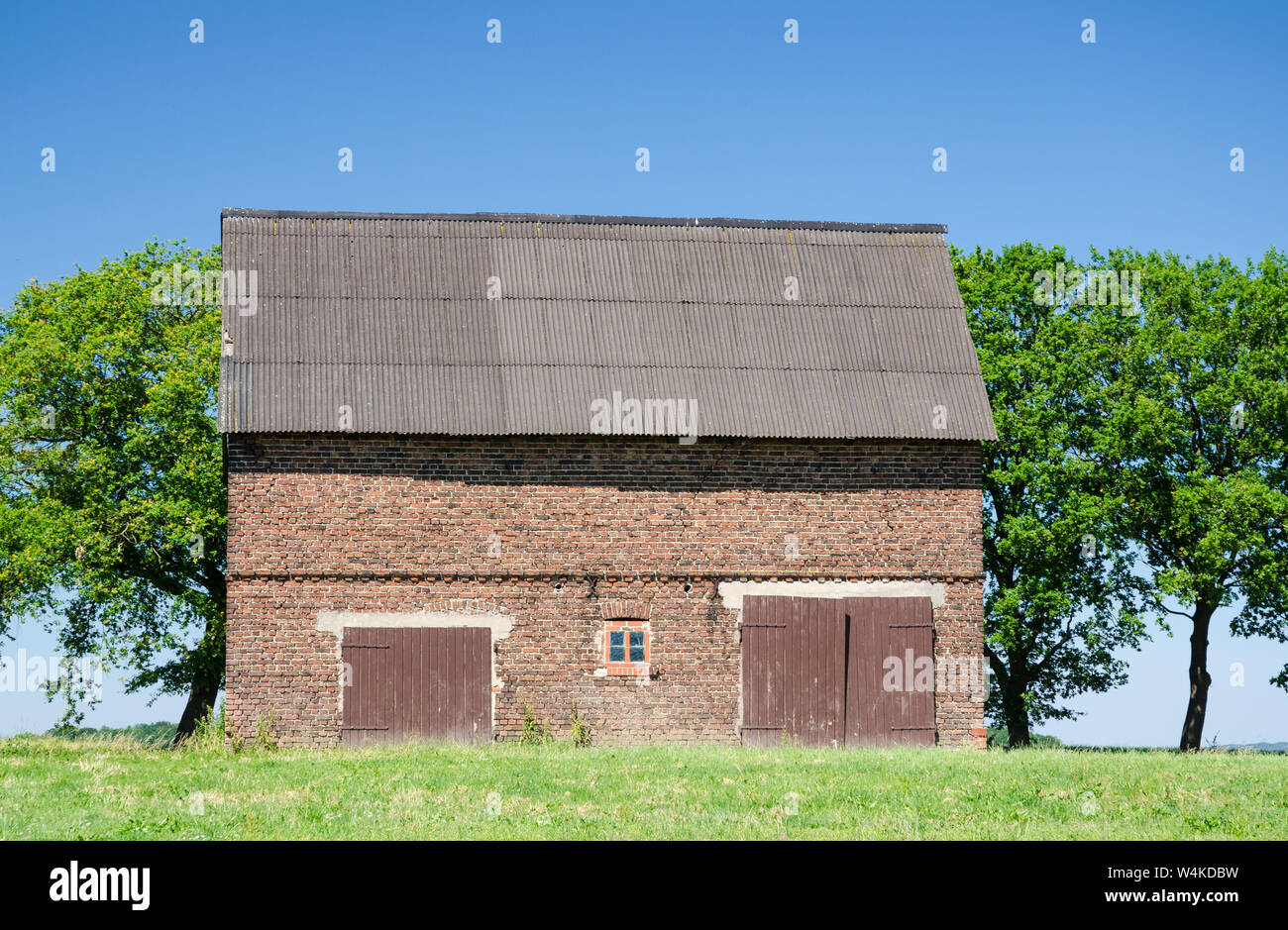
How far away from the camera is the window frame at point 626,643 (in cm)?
2058

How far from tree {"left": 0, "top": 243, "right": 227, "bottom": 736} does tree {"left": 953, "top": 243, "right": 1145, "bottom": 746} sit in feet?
51.0

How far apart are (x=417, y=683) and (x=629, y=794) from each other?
6.80m

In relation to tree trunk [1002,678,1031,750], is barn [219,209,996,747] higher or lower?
higher

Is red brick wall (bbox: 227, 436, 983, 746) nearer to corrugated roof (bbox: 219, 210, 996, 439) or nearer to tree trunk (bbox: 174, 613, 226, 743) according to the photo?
corrugated roof (bbox: 219, 210, 996, 439)

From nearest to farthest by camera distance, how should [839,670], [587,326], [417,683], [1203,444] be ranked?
1. [417,683]
2. [839,670]
3. [587,326]
4. [1203,444]

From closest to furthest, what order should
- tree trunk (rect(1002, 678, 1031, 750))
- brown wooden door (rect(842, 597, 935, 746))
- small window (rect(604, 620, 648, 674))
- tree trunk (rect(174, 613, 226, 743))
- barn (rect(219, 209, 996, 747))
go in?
1. barn (rect(219, 209, 996, 747))
2. small window (rect(604, 620, 648, 674))
3. brown wooden door (rect(842, 597, 935, 746))
4. tree trunk (rect(1002, 678, 1031, 750))
5. tree trunk (rect(174, 613, 226, 743))

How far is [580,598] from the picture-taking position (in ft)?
67.5

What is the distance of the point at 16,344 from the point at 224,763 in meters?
15.8

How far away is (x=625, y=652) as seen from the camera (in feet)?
67.6

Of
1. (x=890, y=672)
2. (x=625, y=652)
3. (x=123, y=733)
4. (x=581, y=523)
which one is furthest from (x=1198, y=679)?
(x=123, y=733)

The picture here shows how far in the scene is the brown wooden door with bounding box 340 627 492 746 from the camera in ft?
66.0

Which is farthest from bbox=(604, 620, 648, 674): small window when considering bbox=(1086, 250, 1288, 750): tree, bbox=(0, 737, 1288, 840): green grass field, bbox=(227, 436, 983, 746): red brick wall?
bbox=(1086, 250, 1288, 750): tree

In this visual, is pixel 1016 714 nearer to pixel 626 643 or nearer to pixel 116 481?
pixel 626 643
